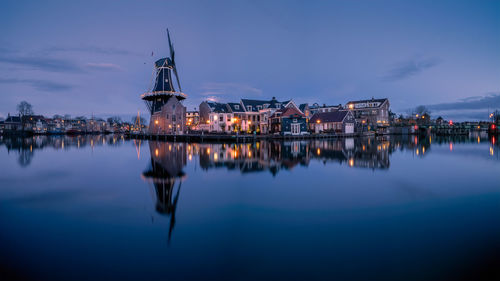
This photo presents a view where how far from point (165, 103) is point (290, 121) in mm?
30191

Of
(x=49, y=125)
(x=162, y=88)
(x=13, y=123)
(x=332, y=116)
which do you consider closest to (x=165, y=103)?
(x=162, y=88)

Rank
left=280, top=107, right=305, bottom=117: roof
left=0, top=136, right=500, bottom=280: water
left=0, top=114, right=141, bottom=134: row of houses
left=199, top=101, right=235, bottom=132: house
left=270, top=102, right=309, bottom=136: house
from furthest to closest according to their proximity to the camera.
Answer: left=0, top=114, right=141, bottom=134: row of houses, left=199, top=101, right=235, bottom=132: house, left=270, top=102, right=309, bottom=136: house, left=280, top=107, right=305, bottom=117: roof, left=0, top=136, right=500, bottom=280: water

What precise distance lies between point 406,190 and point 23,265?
1237 centimetres

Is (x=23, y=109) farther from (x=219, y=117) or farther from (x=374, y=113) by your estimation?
(x=374, y=113)

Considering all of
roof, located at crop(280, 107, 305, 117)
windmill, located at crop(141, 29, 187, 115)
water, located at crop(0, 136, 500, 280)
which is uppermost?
windmill, located at crop(141, 29, 187, 115)

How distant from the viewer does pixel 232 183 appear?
1228 centimetres

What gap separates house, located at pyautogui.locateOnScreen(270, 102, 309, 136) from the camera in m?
51.1

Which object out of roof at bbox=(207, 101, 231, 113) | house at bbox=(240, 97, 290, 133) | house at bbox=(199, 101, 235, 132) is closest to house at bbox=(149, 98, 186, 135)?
house at bbox=(199, 101, 235, 132)

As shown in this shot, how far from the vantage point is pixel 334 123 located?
196 feet

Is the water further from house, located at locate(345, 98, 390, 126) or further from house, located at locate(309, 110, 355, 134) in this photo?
house, located at locate(345, 98, 390, 126)

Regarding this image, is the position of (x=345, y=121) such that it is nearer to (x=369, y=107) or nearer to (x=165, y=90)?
(x=369, y=107)

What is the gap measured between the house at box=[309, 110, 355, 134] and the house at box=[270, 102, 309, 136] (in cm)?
1028

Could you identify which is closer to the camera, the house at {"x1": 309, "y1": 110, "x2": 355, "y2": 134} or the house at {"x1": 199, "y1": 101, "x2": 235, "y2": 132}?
the house at {"x1": 199, "y1": 101, "x2": 235, "y2": 132}

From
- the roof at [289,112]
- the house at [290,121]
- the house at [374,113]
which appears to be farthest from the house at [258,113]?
the house at [374,113]
